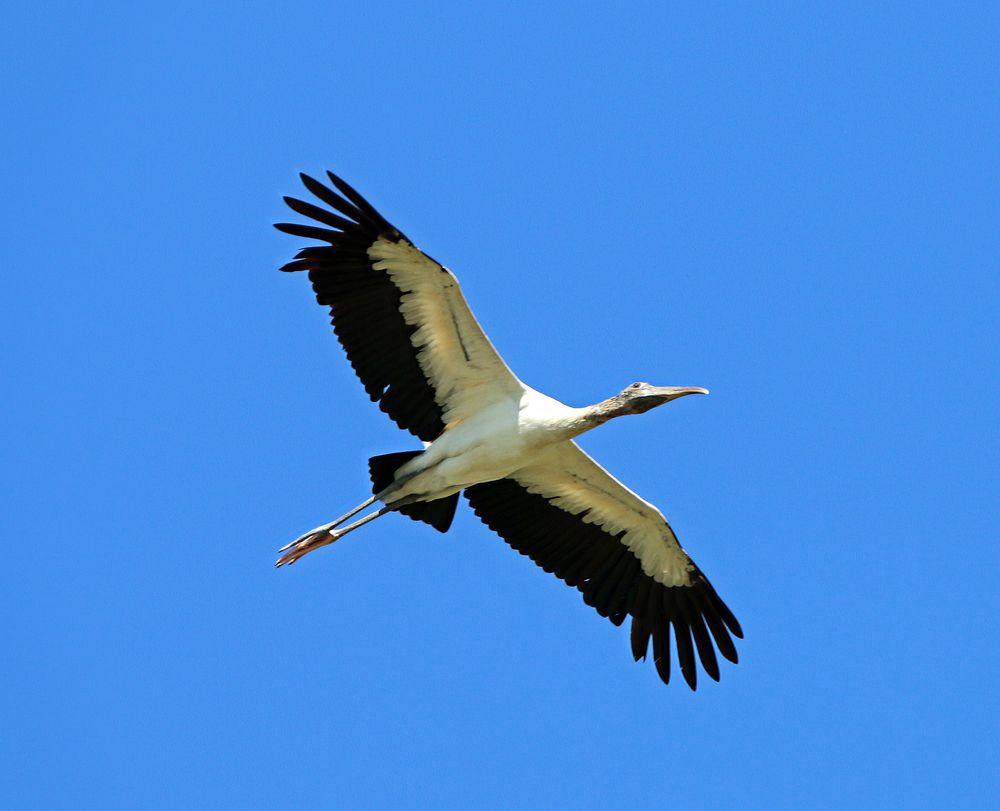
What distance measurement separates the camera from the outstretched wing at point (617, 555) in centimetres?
1592

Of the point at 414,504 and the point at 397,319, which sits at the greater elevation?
the point at 397,319

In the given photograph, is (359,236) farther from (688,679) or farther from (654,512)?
(688,679)

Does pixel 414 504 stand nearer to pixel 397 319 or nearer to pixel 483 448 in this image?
pixel 483 448

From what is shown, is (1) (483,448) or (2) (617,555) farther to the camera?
(2) (617,555)

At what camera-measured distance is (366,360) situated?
14852mm

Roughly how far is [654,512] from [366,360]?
10.9ft

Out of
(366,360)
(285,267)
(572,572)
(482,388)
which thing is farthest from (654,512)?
(285,267)

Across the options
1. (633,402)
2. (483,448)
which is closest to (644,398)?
(633,402)

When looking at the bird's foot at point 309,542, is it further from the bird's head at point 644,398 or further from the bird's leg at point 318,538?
the bird's head at point 644,398

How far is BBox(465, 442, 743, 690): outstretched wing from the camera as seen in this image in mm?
15922

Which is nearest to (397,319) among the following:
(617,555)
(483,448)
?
(483,448)

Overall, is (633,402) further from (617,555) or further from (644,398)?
(617,555)

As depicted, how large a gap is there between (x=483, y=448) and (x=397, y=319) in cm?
143

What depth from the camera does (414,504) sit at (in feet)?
50.1
